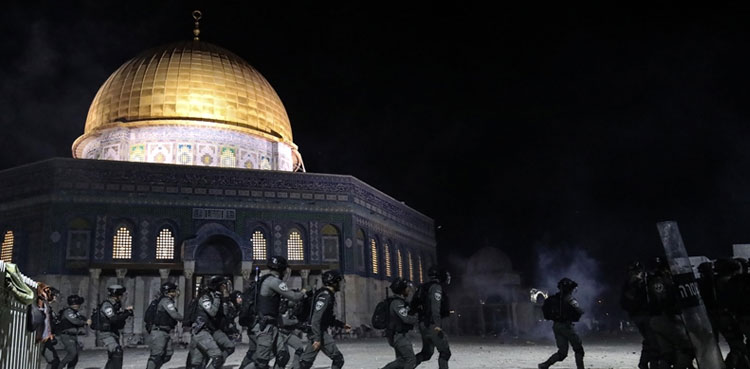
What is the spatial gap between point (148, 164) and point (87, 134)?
26.9 ft

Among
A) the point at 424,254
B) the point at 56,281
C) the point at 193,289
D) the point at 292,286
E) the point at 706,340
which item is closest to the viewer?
the point at 706,340

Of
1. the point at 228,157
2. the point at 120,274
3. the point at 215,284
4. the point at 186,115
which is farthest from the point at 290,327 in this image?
the point at 186,115

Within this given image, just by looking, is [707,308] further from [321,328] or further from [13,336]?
[13,336]

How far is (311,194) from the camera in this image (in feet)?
90.5

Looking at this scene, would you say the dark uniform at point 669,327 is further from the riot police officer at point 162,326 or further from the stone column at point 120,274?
the stone column at point 120,274

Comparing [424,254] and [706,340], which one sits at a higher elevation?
[424,254]

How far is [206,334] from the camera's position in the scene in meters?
9.18

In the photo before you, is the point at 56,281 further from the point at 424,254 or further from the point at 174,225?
the point at 424,254

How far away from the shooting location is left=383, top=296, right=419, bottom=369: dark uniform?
336 inches

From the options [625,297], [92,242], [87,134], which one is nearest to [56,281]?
[92,242]

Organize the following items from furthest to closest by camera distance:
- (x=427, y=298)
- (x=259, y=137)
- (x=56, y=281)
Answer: (x=259, y=137) < (x=56, y=281) < (x=427, y=298)

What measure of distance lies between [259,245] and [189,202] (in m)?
3.29

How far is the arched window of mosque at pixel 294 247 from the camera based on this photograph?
26641 mm

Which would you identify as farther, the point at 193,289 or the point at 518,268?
the point at 518,268
